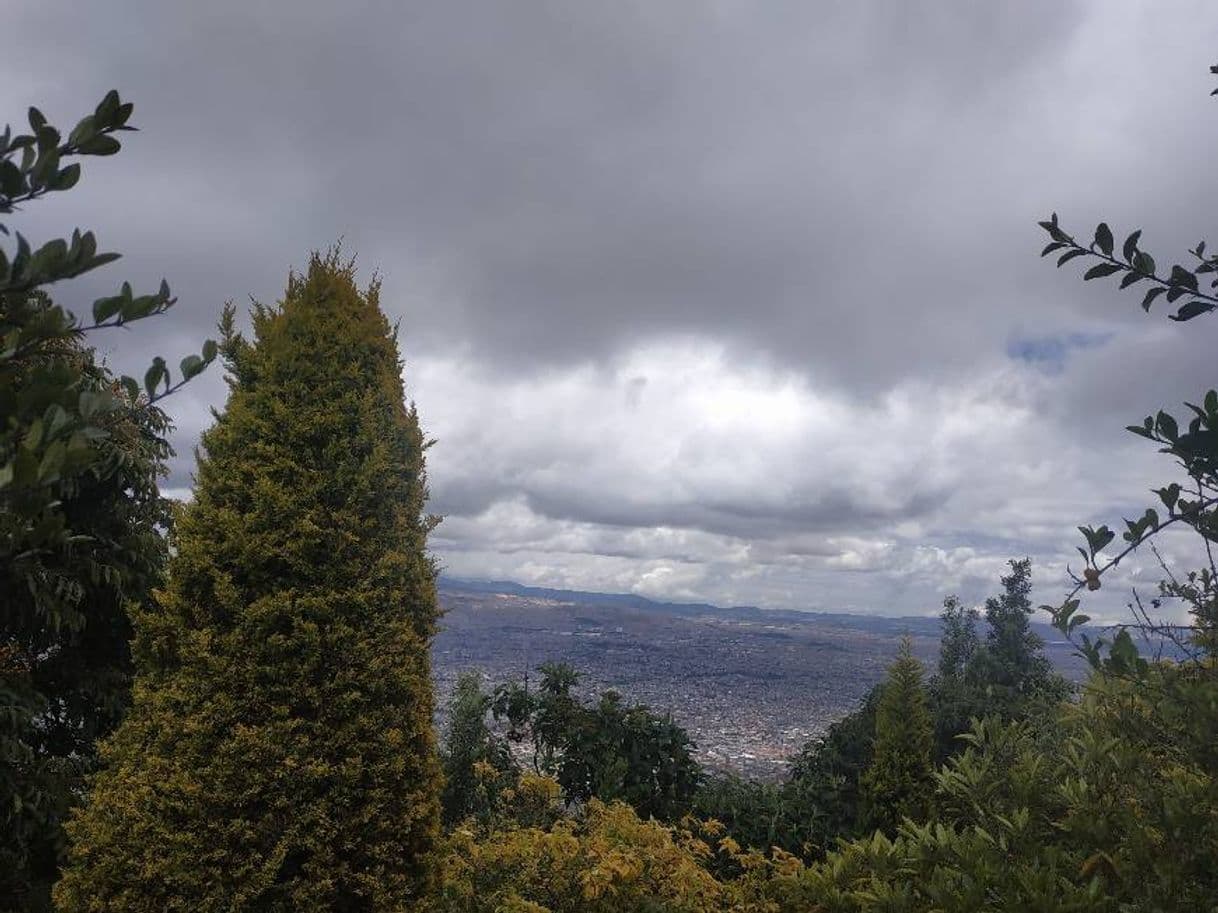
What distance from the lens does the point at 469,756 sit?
41.8 feet

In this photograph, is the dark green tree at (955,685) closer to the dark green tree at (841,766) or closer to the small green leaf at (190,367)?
the dark green tree at (841,766)

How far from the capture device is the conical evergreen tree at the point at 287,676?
5.17m

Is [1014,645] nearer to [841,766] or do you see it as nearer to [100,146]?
[841,766]

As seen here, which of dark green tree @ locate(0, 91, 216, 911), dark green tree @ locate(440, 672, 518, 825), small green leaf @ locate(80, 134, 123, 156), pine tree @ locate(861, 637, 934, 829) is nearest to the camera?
small green leaf @ locate(80, 134, 123, 156)

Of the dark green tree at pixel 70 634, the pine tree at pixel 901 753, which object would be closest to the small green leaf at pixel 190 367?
the dark green tree at pixel 70 634

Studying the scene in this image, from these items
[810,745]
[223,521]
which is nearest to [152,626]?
[223,521]

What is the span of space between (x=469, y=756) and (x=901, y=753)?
762 centimetres

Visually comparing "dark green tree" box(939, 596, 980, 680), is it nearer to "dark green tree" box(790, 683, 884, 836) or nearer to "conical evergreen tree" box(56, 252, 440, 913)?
"dark green tree" box(790, 683, 884, 836)

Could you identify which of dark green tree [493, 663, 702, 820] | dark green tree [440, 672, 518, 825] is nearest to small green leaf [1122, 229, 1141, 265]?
dark green tree [493, 663, 702, 820]

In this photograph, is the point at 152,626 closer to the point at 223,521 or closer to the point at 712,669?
the point at 223,521

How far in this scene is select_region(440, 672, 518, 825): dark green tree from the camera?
1212cm

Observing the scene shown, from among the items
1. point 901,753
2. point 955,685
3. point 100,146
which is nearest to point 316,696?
point 100,146

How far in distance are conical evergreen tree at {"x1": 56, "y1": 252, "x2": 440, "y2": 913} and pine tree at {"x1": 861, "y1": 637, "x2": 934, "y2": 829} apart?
968 centimetres

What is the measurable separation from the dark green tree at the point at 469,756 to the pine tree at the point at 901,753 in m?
6.14
